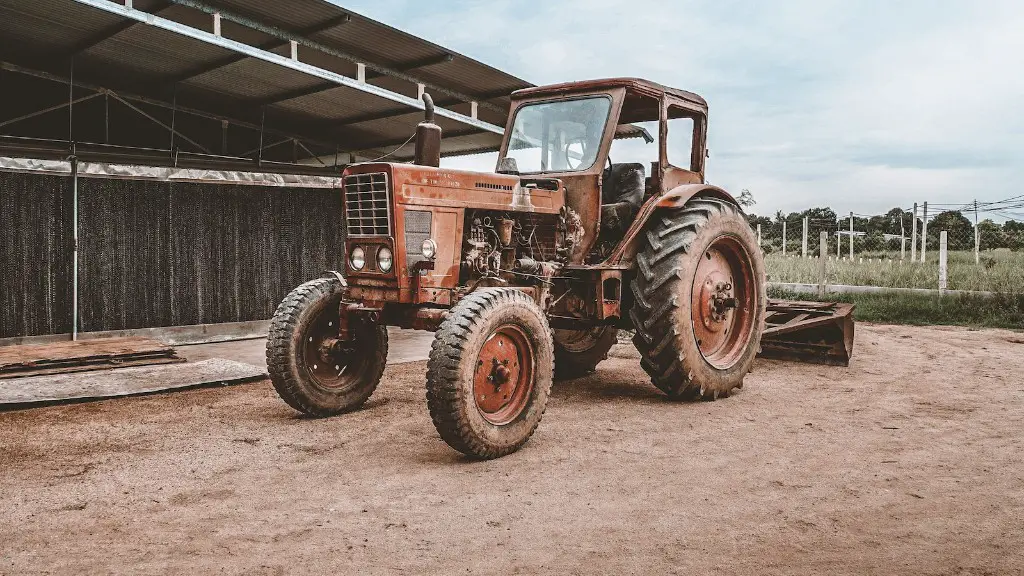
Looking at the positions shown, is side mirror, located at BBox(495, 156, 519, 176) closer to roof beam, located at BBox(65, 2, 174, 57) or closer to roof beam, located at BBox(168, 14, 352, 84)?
roof beam, located at BBox(168, 14, 352, 84)

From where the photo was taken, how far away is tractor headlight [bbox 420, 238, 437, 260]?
490cm

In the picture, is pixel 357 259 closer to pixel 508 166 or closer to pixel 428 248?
pixel 428 248

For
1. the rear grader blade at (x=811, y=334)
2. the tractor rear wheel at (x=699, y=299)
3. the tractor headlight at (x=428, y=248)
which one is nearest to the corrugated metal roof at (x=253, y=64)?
the tractor headlight at (x=428, y=248)

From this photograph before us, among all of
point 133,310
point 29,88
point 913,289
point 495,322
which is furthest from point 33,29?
point 913,289

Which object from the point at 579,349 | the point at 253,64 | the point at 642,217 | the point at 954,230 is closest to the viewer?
the point at 642,217

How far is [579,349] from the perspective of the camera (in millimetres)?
7027

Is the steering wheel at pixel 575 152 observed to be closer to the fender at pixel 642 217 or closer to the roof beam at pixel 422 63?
the fender at pixel 642 217

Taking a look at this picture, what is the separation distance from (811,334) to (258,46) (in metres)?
6.51

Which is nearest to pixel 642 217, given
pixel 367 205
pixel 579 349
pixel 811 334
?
pixel 579 349

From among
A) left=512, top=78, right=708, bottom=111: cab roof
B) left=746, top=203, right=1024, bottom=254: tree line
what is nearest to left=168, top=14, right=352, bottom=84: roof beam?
left=512, top=78, right=708, bottom=111: cab roof

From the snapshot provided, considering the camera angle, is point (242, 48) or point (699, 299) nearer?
point (699, 299)

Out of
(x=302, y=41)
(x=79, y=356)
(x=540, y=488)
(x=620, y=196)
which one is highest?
(x=302, y=41)

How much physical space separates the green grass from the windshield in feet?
23.5

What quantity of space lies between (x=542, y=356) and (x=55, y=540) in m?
2.64
